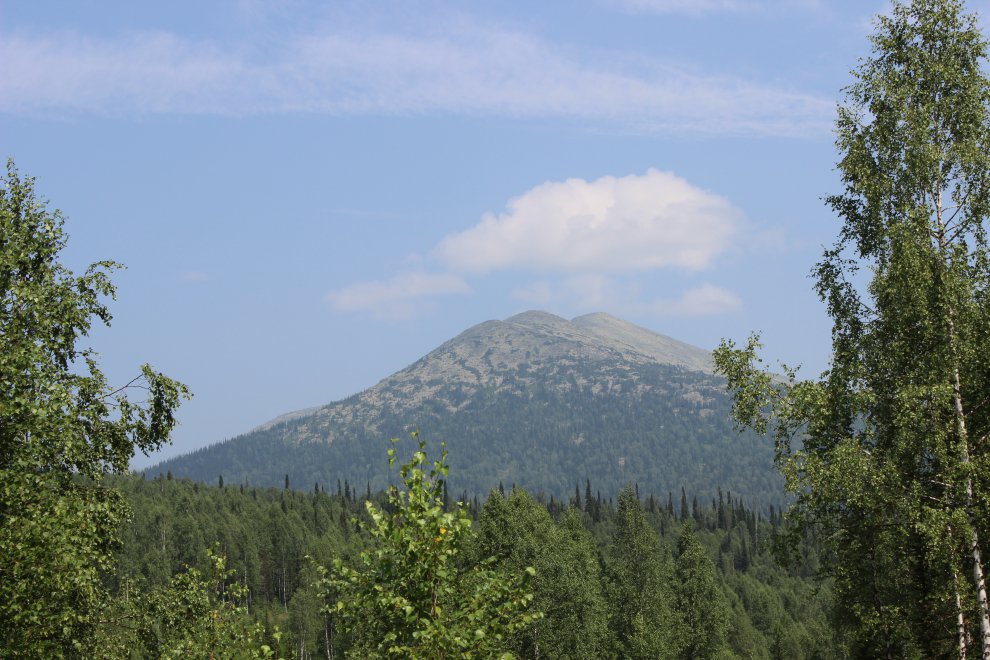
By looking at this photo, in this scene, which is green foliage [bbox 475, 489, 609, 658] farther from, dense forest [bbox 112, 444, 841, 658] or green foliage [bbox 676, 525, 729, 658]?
green foliage [bbox 676, 525, 729, 658]

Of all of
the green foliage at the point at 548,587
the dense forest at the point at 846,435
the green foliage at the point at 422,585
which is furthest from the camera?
the green foliage at the point at 548,587

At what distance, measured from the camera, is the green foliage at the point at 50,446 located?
18.7 m

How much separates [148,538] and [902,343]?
569 feet

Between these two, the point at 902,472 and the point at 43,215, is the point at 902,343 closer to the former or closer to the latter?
the point at 902,472

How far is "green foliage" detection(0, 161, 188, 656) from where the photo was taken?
61.4 feet

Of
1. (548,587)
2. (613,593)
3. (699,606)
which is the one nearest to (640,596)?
(613,593)

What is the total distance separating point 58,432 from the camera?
20.1m

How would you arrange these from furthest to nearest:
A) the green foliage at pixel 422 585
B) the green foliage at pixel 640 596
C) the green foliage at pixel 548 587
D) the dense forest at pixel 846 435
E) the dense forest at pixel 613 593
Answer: the green foliage at pixel 640 596, the dense forest at pixel 613 593, the green foliage at pixel 548 587, the dense forest at pixel 846 435, the green foliage at pixel 422 585

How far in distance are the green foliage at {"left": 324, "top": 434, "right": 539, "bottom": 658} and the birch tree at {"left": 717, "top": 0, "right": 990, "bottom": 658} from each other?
496 inches

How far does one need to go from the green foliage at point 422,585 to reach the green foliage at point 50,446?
888 cm

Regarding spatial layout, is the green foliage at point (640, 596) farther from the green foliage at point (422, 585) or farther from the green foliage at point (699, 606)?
the green foliage at point (422, 585)

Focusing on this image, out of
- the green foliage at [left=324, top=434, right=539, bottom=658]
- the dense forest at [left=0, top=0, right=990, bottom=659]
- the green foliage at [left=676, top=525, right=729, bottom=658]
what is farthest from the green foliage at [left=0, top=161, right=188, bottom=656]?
the green foliage at [left=676, top=525, right=729, bottom=658]

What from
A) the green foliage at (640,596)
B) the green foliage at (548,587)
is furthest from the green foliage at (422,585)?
the green foliage at (640,596)

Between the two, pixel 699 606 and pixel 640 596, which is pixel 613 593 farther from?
pixel 699 606
